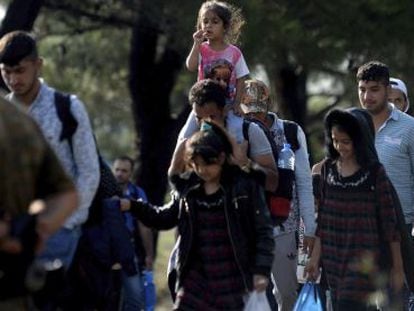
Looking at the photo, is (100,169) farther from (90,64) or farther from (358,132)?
(90,64)

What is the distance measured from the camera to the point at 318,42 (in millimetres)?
19719

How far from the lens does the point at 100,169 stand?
7.78 meters

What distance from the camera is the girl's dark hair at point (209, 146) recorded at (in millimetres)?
8242

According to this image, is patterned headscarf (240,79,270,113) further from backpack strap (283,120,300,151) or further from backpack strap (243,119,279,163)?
backpack strap (283,120,300,151)

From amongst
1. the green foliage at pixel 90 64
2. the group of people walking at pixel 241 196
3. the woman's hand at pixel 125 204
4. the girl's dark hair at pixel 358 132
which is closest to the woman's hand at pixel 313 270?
the group of people walking at pixel 241 196

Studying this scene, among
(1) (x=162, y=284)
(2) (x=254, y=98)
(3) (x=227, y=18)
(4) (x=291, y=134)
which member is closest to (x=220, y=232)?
(3) (x=227, y=18)

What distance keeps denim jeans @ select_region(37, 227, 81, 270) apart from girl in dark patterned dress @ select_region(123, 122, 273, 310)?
93cm

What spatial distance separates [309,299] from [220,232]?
4.67 feet

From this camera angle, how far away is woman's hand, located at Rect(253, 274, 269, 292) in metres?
8.23

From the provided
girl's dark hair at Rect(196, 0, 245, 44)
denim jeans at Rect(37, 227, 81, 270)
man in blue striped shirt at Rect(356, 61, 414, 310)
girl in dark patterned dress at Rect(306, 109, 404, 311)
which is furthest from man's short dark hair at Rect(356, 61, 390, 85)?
denim jeans at Rect(37, 227, 81, 270)

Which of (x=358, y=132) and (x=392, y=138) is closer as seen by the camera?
(x=358, y=132)

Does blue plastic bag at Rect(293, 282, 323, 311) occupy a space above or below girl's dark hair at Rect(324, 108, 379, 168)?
below

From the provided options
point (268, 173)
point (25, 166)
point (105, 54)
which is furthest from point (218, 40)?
point (105, 54)

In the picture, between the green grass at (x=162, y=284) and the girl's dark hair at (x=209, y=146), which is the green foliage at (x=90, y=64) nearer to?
the green grass at (x=162, y=284)
